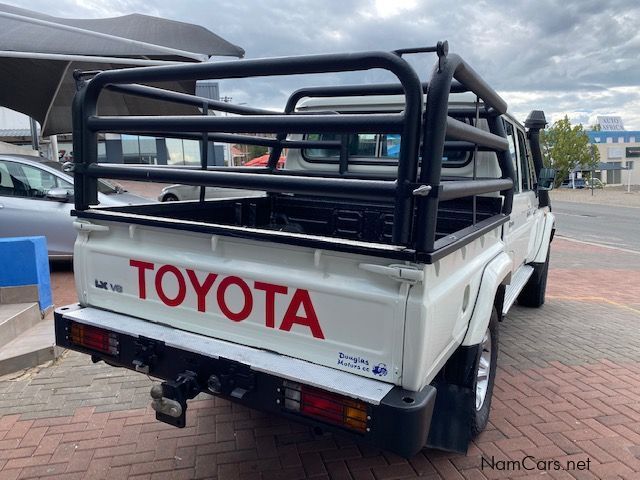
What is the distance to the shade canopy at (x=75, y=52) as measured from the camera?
6.78m

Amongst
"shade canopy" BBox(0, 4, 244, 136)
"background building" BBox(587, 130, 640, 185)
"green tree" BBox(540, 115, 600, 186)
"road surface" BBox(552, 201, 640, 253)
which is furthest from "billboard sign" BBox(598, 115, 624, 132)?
"shade canopy" BBox(0, 4, 244, 136)

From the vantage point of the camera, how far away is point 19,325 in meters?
4.30

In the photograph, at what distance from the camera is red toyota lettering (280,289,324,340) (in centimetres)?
216

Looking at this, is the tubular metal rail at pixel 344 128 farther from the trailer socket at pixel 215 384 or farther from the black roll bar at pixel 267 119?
the trailer socket at pixel 215 384

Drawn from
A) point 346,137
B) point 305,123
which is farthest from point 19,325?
point 305,123

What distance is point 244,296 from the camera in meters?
2.33

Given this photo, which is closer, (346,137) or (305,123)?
Result: (305,123)

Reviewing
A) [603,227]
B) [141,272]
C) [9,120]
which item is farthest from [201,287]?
[9,120]

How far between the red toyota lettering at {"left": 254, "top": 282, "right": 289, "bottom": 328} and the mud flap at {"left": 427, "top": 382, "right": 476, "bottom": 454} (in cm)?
97

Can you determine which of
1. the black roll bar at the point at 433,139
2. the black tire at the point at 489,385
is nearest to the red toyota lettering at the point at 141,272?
the black roll bar at the point at 433,139

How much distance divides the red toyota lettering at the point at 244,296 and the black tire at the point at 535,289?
4.20m

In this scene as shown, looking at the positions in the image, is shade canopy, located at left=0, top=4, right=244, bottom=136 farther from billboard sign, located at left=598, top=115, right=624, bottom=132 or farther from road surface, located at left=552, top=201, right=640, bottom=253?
billboard sign, located at left=598, top=115, right=624, bottom=132

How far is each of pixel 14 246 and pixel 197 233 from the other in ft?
9.86

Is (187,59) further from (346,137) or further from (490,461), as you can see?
(490,461)
